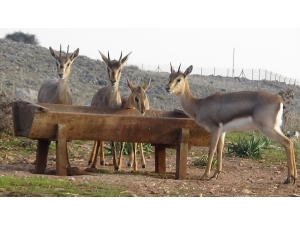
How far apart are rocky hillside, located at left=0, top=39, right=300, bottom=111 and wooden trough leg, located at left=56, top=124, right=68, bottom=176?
2155cm

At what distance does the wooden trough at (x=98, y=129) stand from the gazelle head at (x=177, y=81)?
815 millimetres

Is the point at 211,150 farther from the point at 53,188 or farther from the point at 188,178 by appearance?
the point at 53,188

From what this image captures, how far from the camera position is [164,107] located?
33.8 m

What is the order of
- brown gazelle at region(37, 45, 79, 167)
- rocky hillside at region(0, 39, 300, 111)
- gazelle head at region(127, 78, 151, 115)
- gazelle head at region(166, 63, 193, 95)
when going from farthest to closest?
rocky hillside at region(0, 39, 300, 111) < brown gazelle at region(37, 45, 79, 167) < gazelle head at region(127, 78, 151, 115) < gazelle head at region(166, 63, 193, 95)

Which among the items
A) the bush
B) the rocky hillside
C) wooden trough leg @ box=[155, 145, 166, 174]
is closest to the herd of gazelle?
wooden trough leg @ box=[155, 145, 166, 174]

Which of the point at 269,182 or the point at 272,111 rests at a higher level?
the point at 272,111

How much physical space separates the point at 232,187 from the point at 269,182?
141cm

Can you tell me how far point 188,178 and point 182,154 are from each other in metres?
0.52

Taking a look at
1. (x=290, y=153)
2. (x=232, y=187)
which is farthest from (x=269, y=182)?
(x=232, y=187)

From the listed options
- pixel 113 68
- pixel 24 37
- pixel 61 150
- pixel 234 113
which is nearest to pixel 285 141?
pixel 234 113

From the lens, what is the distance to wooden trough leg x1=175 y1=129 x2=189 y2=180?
1153cm

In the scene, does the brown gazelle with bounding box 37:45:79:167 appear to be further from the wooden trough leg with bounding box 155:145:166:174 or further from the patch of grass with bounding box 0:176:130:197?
the patch of grass with bounding box 0:176:130:197

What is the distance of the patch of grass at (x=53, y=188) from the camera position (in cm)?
866

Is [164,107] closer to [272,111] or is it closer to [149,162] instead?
[149,162]
